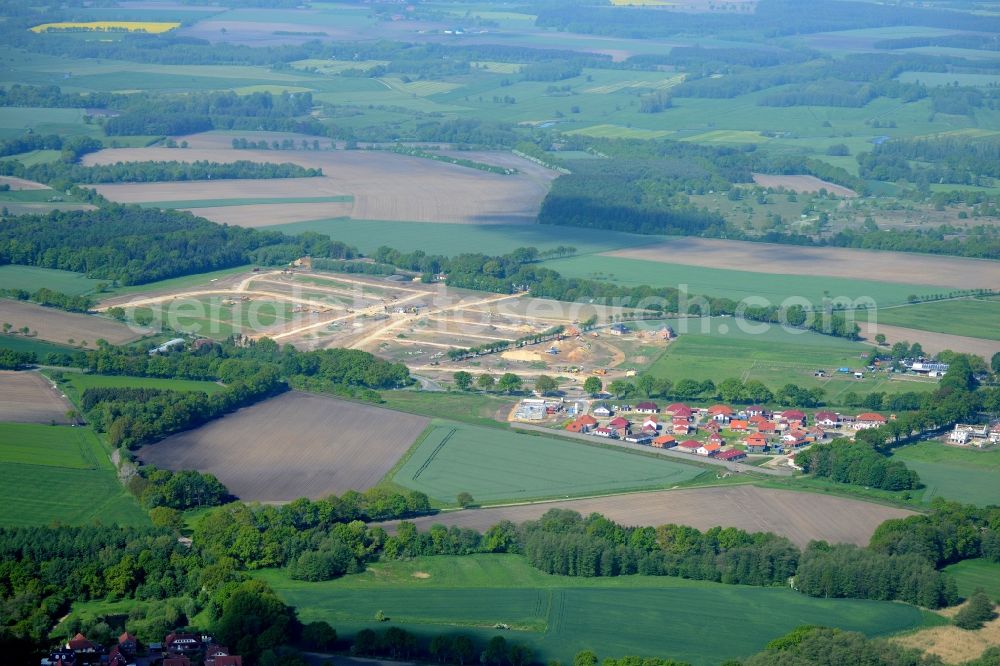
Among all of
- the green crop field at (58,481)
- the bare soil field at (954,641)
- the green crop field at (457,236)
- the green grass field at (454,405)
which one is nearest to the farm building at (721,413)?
the green grass field at (454,405)

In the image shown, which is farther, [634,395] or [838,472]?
[634,395]

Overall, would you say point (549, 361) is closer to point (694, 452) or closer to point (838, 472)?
point (694, 452)

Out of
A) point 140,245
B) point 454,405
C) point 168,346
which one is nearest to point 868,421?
point 454,405

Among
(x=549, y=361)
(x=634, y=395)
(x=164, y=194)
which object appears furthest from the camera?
(x=164, y=194)

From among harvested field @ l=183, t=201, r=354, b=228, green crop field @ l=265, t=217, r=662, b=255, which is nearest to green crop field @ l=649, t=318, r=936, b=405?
green crop field @ l=265, t=217, r=662, b=255

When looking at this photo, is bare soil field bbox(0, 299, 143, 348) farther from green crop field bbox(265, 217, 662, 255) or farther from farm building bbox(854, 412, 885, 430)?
farm building bbox(854, 412, 885, 430)

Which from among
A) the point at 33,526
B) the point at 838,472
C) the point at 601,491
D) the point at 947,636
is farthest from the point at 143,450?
the point at 947,636

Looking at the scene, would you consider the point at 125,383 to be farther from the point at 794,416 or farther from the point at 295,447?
the point at 794,416
